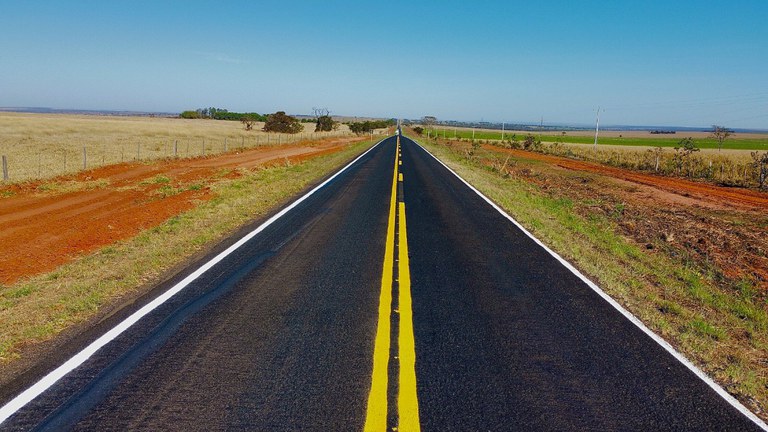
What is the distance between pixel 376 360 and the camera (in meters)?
4.05

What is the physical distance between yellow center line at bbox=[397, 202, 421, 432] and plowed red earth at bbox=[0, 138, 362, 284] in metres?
5.46

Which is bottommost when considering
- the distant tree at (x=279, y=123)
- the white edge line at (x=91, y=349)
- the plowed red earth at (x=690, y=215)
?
the white edge line at (x=91, y=349)

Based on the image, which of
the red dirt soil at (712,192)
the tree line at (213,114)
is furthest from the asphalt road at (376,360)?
the tree line at (213,114)

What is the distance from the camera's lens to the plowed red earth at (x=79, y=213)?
8.09 meters

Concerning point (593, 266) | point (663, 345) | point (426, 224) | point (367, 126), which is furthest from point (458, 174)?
point (367, 126)

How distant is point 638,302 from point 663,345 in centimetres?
140

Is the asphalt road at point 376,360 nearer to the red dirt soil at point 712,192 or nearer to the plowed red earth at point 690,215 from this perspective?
the plowed red earth at point 690,215

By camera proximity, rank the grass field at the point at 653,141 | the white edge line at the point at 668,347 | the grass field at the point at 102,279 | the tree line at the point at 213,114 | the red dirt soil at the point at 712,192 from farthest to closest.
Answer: the tree line at the point at 213,114 < the grass field at the point at 653,141 < the red dirt soil at the point at 712,192 < the grass field at the point at 102,279 < the white edge line at the point at 668,347

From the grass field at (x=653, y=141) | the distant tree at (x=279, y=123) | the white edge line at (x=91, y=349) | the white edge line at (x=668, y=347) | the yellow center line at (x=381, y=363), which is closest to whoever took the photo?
the yellow center line at (x=381, y=363)

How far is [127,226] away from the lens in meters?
10.3

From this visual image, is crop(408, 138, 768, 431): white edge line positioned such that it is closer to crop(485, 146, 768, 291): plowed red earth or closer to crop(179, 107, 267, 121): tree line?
crop(485, 146, 768, 291): plowed red earth

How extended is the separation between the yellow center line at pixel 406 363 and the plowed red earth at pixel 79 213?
546cm

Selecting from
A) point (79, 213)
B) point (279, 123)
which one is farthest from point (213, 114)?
point (79, 213)

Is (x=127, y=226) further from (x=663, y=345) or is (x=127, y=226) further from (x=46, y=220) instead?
(x=663, y=345)
